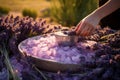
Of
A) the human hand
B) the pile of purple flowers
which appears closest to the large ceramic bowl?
the pile of purple flowers

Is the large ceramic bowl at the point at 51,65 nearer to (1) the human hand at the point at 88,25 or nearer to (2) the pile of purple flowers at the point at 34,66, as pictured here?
(2) the pile of purple flowers at the point at 34,66

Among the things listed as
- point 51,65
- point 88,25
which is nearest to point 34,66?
point 51,65

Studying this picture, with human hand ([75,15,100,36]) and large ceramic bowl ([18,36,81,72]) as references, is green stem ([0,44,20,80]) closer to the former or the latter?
large ceramic bowl ([18,36,81,72])

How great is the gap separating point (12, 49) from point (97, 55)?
1.38 ft

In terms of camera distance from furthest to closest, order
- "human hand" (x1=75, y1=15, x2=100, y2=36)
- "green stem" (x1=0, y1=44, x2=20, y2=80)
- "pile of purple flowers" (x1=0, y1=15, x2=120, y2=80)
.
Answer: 1. "human hand" (x1=75, y1=15, x2=100, y2=36)
2. "green stem" (x1=0, y1=44, x2=20, y2=80)
3. "pile of purple flowers" (x1=0, y1=15, x2=120, y2=80)

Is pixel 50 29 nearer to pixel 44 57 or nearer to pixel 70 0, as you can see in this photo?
pixel 44 57

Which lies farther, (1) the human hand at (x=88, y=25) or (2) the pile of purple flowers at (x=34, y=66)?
(1) the human hand at (x=88, y=25)

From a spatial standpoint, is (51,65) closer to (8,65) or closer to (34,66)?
(34,66)

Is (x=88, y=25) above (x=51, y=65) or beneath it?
above

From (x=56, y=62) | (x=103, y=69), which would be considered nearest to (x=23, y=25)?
(x=56, y=62)

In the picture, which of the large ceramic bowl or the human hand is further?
the human hand

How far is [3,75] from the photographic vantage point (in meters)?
1.05

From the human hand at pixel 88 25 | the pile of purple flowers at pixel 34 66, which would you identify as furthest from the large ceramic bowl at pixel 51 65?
the human hand at pixel 88 25

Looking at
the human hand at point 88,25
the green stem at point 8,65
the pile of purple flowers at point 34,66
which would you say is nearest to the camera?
the pile of purple flowers at point 34,66
